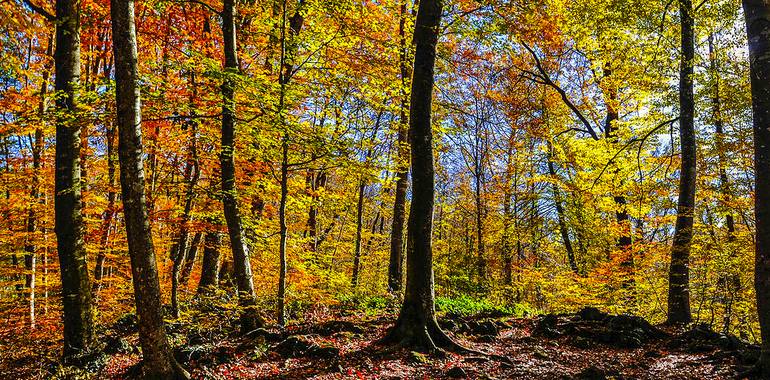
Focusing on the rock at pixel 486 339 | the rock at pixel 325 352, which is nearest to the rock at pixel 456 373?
the rock at pixel 325 352

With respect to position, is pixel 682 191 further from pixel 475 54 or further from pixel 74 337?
pixel 74 337

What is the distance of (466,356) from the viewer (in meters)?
6.61

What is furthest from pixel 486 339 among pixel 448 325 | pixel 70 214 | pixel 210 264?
pixel 70 214

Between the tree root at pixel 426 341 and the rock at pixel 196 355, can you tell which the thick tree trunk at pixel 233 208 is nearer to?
the rock at pixel 196 355

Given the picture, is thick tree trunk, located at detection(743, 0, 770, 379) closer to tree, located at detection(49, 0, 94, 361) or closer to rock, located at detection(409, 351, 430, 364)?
rock, located at detection(409, 351, 430, 364)

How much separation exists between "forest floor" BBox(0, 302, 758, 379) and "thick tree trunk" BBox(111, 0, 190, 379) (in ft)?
2.90

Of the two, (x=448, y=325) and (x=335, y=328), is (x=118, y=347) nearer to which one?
(x=335, y=328)

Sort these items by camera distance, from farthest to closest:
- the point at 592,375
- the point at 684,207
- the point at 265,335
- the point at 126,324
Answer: the point at 126,324
the point at 684,207
the point at 265,335
the point at 592,375

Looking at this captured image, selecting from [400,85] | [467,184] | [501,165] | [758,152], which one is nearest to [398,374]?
[758,152]

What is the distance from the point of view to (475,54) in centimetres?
1516

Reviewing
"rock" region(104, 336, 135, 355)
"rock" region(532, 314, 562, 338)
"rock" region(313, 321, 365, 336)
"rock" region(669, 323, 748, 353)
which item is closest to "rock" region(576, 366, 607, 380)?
"rock" region(669, 323, 748, 353)

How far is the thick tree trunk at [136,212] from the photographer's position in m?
4.98

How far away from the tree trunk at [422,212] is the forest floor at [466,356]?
1.49 ft

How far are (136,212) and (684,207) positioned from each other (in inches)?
427
